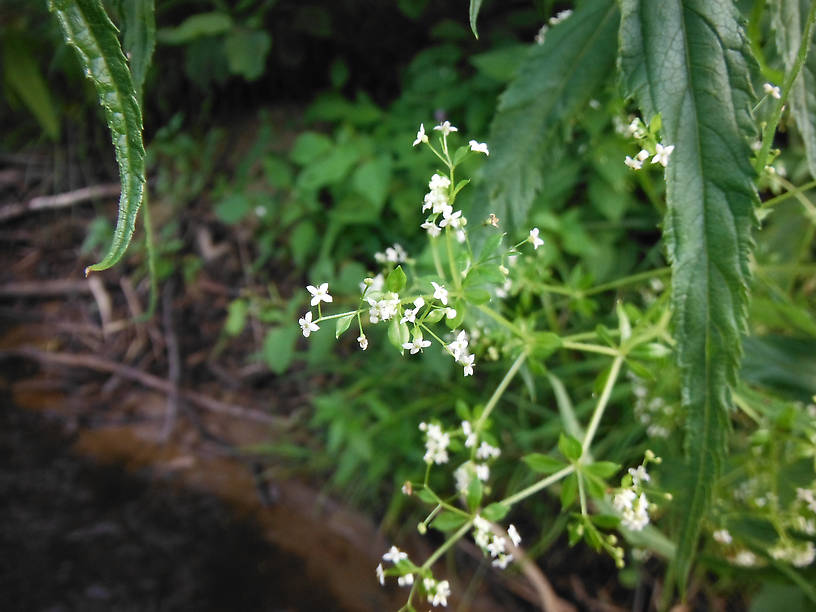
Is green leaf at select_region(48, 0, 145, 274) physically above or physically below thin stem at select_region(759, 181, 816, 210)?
above

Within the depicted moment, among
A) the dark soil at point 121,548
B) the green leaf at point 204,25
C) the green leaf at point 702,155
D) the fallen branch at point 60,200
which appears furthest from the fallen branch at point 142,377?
the green leaf at point 702,155

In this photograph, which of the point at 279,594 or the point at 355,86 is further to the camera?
the point at 355,86

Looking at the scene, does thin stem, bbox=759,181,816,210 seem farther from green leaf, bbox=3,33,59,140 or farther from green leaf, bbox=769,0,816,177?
green leaf, bbox=3,33,59,140

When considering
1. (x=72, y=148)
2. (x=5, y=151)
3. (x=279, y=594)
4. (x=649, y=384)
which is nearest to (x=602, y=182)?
(x=649, y=384)

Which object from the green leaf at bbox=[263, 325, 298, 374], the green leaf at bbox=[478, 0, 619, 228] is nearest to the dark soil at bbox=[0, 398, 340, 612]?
the green leaf at bbox=[263, 325, 298, 374]

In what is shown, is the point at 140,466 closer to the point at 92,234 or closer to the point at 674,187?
the point at 92,234

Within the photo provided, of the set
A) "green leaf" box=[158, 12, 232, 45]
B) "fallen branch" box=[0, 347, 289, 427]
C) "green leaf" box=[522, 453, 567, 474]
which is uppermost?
"green leaf" box=[158, 12, 232, 45]

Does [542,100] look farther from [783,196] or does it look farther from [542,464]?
[542,464]

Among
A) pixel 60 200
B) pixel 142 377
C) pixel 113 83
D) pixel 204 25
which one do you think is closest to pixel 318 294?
pixel 113 83
